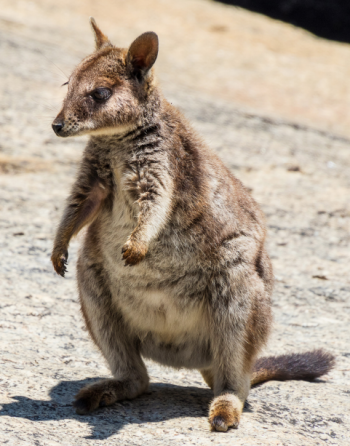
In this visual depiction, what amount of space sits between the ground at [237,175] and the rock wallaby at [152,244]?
29 cm

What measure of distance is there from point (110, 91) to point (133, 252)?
111cm

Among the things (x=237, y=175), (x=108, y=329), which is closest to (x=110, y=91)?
(x=108, y=329)

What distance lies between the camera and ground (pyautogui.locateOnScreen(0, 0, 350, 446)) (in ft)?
12.2

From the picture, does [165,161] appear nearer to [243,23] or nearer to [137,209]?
[137,209]

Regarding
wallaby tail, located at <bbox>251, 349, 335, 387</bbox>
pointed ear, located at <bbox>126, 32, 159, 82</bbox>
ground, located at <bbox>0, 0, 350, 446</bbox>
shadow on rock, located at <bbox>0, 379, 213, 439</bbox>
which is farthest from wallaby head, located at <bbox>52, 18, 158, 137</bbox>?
wallaby tail, located at <bbox>251, 349, 335, 387</bbox>

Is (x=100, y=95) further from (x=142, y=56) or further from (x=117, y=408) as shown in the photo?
Answer: (x=117, y=408)

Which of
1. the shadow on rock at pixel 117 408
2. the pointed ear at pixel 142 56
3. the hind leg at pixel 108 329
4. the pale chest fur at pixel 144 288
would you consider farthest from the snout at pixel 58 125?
the shadow on rock at pixel 117 408

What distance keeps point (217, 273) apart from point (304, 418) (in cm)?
105

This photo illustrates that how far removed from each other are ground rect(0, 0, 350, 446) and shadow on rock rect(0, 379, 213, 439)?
0.05ft

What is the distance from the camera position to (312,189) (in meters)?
8.50

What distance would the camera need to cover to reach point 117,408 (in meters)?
3.94

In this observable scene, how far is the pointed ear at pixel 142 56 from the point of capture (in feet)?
13.4

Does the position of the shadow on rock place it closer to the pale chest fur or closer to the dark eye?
the pale chest fur

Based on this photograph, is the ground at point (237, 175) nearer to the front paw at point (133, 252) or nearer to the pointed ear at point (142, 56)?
the pointed ear at point (142, 56)
